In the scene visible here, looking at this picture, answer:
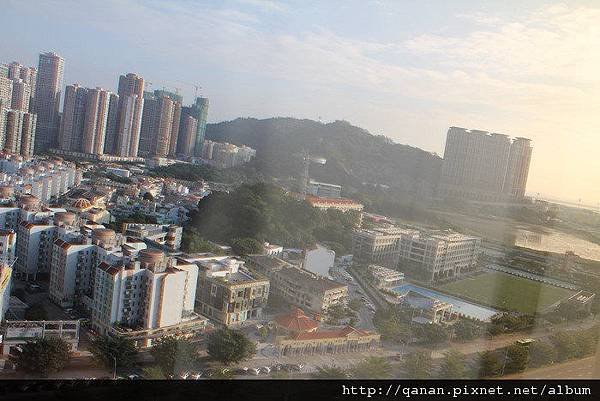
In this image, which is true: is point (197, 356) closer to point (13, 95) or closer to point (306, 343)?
point (306, 343)

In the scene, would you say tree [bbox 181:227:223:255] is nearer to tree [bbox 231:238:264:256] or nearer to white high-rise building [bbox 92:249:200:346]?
tree [bbox 231:238:264:256]

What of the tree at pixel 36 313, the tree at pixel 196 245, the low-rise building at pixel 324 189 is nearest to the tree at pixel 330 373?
the tree at pixel 36 313

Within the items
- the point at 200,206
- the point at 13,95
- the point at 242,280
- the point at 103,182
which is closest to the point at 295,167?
the point at 200,206

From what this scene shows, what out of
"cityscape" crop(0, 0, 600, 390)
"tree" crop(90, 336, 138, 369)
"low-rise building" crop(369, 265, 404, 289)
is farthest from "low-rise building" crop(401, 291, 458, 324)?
"tree" crop(90, 336, 138, 369)

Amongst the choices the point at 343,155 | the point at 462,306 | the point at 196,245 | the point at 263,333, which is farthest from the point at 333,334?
the point at 343,155

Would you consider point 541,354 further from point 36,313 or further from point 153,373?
point 36,313

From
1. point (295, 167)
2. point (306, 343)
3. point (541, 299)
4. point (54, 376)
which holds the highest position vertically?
point (295, 167)

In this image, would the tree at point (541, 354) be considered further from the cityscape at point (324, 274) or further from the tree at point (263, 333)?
the tree at point (263, 333)

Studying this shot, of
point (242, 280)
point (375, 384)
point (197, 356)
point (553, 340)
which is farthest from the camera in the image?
point (242, 280)
